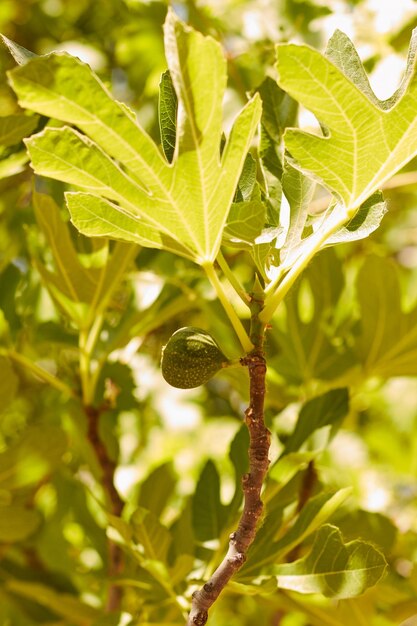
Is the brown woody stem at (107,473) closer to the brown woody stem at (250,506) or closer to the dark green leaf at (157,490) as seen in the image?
the dark green leaf at (157,490)

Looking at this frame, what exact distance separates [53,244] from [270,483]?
1.41 feet

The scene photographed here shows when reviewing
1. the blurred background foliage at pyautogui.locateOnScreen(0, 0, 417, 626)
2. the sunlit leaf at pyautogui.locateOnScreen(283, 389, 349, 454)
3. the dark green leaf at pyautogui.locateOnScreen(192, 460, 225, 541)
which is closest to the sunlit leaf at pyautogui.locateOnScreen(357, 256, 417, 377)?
the blurred background foliage at pyautogui.locateOnScreen(0, 0, 417, 626)

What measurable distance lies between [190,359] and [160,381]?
1386 mm

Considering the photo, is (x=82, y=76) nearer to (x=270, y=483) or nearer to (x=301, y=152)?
(x=301, y=152)

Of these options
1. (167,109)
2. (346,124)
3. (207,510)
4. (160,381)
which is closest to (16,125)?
(167,109)

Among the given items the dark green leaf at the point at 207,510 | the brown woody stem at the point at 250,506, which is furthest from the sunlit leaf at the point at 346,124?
the dark green leaf at the point at 207,510

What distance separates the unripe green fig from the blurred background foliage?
288 millimetres

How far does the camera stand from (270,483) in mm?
956

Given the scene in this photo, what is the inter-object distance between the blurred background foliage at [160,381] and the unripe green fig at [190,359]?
0.29 metres

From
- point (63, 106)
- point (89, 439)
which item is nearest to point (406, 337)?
point (89, 439)

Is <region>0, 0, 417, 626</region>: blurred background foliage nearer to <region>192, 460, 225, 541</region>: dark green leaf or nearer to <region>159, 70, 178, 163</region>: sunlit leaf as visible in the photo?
<region>192, 460, 225, 541</region>: dark green leaf

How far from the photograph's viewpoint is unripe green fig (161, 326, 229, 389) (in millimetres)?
682

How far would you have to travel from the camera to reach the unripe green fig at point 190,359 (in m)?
0.68

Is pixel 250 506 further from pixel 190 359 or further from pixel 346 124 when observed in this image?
pixel 346 124
